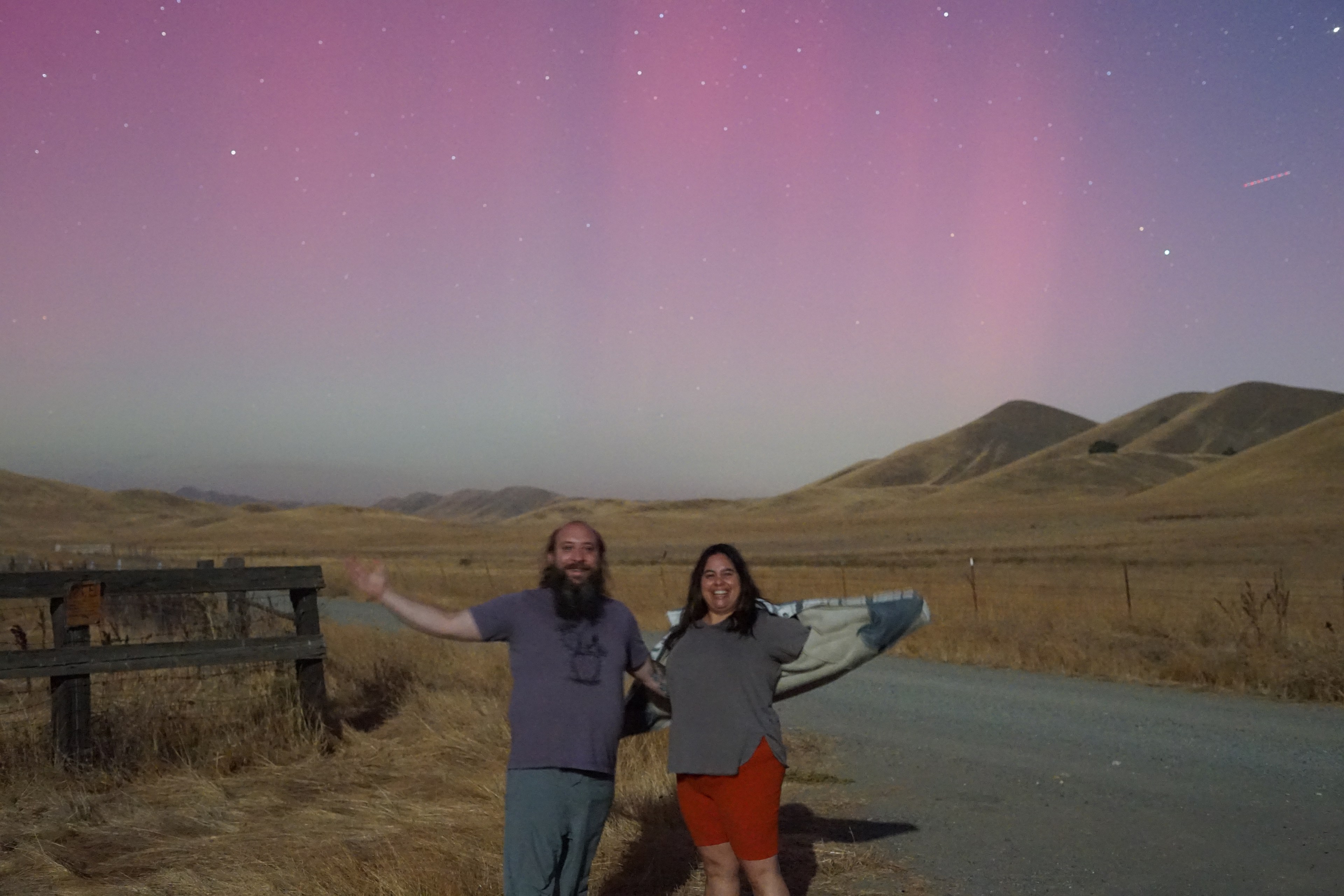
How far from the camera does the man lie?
12.0ft

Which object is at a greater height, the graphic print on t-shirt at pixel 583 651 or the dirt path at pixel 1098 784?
the graphic print on t-shirt at pixel 583 651

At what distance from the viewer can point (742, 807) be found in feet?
12.7

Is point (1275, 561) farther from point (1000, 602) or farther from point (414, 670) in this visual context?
point (414, 670)

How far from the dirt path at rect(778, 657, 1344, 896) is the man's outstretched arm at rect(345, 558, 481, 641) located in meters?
2.93

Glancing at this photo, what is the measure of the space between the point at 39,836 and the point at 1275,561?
120 ft

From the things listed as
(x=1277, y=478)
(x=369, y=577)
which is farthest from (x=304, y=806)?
(x=1277, y=478)

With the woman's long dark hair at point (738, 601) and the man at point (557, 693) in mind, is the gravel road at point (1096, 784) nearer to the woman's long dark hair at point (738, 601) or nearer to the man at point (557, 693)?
the woman's long dark hair at point (738, 601)

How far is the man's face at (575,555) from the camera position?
394cm

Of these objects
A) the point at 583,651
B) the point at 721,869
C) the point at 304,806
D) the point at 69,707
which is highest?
the point at 583,651

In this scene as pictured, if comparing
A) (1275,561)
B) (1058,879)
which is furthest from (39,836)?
(1275,561)

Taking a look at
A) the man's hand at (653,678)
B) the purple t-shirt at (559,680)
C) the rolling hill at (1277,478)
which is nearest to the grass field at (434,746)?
the man's hand at (653,678)

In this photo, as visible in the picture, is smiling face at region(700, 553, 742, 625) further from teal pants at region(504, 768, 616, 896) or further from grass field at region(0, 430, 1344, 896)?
grass field at region(0, 430, 1344, 896)

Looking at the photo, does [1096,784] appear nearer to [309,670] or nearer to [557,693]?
[557,693]

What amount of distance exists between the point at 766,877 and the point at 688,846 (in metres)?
2.16
